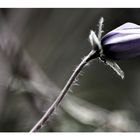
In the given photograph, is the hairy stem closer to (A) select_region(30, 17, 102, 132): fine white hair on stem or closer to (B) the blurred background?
(A) select_region(30, 17, 102, 132): fine white hair on stem

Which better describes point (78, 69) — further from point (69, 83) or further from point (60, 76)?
point (60, 76)

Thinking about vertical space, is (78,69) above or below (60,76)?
above

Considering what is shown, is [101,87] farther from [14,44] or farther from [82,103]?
[14,44]

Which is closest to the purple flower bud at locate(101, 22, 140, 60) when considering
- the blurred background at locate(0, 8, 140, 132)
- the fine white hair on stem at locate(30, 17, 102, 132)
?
the fine white hair on stem at locate(30, 17, 102, 132)

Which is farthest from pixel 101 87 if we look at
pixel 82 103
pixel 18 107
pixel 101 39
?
pixel 101 39

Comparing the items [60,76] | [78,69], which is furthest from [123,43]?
[60,76]

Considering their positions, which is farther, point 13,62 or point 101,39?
point 13,62
